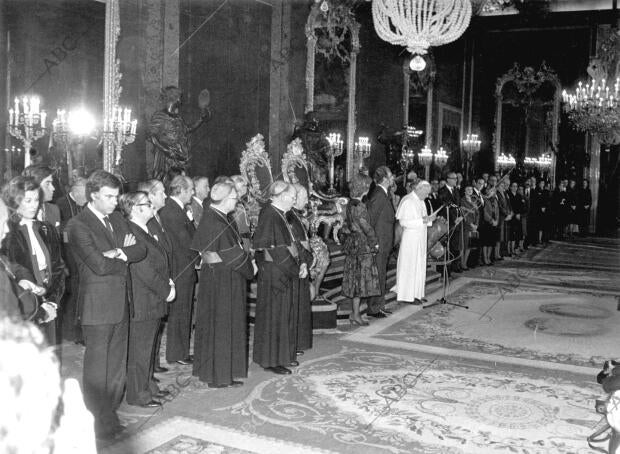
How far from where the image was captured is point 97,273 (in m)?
4.45

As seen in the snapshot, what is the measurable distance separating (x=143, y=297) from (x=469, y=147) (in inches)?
678

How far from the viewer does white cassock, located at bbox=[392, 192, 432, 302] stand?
376 inches

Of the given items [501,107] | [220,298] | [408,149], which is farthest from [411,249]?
[501,107]

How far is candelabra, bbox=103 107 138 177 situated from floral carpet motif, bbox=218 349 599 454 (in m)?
3.64

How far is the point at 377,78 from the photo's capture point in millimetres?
15898

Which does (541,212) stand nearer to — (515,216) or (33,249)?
(515,216)

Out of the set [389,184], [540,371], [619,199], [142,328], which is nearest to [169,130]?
[389,184]

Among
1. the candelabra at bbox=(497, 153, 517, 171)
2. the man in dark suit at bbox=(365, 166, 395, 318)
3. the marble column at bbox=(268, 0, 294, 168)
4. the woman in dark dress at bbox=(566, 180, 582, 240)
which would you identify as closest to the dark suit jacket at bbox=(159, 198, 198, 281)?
the man in dark suit at bbox=(365, 166, 395, 318)

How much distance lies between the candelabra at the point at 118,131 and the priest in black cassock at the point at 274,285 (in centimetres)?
284

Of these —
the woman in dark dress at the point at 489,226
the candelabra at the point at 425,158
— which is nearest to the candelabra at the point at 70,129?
the woman in dark dress at the point at 489,226

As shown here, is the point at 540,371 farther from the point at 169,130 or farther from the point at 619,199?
the point at 619,199

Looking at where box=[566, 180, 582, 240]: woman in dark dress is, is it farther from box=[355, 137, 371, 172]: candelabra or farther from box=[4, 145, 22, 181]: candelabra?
box=[4, 145, 22, 181]: candelabra

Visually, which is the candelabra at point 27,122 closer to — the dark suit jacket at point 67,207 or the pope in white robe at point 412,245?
the dark suit jacket at point 67,207

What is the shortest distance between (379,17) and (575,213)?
1571 cm
